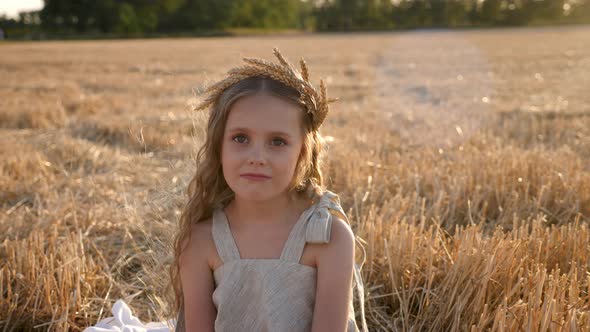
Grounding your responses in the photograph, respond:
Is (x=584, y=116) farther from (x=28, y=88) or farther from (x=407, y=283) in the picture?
(x=28, y=88)

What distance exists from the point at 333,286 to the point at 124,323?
1131 millimetres

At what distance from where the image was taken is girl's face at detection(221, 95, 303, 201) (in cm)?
164

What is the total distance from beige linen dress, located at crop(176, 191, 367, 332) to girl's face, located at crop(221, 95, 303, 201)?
0.17m

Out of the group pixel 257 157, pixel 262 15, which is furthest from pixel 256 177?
pixel 262 15

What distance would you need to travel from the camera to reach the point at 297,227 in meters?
1.72

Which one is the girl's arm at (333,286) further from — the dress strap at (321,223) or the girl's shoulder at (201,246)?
the girl's shoulder at (201,246)

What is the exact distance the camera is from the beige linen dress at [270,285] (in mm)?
1700

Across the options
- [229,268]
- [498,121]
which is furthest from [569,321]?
[498,121]

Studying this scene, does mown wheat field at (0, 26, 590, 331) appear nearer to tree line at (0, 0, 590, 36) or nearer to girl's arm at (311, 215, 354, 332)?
girl's arm at (311, 215, 354, 332)

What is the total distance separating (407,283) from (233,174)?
110cm

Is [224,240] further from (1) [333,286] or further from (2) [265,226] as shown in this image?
(1) [333,286]

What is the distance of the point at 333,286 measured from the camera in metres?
1.65

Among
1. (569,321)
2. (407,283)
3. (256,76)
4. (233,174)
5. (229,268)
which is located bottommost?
(407,283)

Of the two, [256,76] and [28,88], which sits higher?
[256,76]
